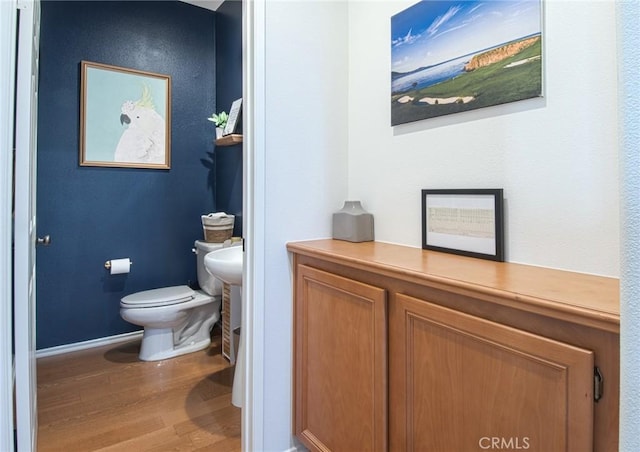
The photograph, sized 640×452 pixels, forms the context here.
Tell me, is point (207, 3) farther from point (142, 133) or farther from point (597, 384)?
point (597, 384)

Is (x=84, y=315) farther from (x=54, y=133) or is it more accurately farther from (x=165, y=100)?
(x=165, y=100)

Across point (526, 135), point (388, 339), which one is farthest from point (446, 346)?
point (526, 135)

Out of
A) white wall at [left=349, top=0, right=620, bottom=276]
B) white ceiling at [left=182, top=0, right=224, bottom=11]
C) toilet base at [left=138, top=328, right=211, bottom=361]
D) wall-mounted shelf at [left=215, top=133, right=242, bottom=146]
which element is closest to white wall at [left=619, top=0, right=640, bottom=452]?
white wall at [left=349, top=0, right=620, bottom=276]

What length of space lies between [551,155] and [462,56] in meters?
0.48

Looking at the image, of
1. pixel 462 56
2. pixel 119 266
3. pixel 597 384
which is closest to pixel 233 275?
pixel 119 266

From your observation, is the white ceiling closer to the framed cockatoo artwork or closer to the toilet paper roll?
the framed cockatoo artwork

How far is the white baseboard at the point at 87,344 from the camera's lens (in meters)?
2.48

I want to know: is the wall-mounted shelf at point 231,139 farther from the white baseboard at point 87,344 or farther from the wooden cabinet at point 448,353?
the white baseboard at point 87,344

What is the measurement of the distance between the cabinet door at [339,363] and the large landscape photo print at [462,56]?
0.73 m

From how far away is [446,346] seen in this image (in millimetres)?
923

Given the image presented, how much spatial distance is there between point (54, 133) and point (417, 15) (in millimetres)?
2442

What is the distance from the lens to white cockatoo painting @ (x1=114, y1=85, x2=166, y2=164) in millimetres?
2689

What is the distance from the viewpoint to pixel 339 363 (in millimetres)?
1271

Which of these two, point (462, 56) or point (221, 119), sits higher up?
point (221, 119)
